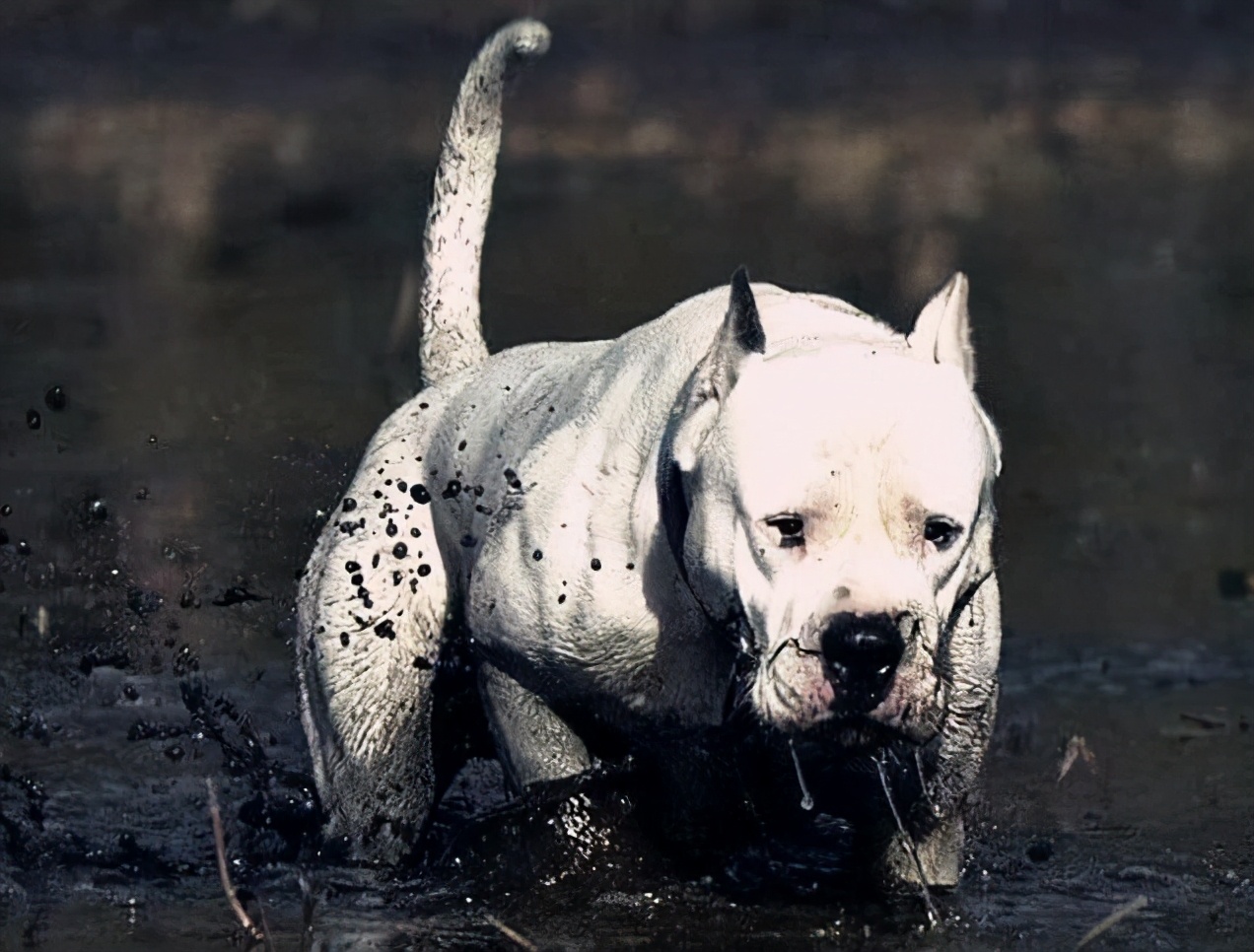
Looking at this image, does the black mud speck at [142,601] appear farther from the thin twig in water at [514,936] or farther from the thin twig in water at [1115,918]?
the thin twig in water at [1115,918]

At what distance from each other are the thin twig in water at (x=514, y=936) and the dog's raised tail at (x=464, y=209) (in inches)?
57.9

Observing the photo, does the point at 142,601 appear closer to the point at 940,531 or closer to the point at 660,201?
the point at 660,201

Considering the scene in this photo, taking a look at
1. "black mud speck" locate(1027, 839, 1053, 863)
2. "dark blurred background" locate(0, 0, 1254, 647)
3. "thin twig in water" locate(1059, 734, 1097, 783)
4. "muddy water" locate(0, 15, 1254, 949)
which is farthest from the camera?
"dark blurred background" locate(0, 0, 1254, 647)

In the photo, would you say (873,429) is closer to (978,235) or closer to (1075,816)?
(1075,816)

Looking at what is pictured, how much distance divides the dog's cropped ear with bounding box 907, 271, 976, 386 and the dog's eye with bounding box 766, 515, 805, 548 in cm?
52

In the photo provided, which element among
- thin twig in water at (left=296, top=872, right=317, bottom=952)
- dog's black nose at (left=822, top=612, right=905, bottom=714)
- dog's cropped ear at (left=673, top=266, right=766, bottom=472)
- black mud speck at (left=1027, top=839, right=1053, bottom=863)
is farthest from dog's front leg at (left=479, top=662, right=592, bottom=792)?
black mud speck at (left=1027, top=839, right=1053, bottom=863)

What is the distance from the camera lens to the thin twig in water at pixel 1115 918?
4.64 meters

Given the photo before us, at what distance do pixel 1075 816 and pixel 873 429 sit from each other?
2581 millimetres

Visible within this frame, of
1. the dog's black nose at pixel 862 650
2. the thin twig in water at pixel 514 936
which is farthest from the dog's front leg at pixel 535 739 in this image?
the dog's black nose at pixel 862 650

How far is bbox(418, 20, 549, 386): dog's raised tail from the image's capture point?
17.9 ft

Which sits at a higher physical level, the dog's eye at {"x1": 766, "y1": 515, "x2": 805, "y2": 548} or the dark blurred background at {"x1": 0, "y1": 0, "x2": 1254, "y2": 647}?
the dark blurred background at {"x1": 0, "y1": 0, "x2": 1254, "y2": 647}

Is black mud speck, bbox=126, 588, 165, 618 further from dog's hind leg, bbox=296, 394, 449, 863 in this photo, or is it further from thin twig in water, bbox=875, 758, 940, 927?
thin twig in water, bbox=875, 758, 940, 927

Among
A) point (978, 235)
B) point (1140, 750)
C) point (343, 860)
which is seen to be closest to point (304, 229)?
point (978, 235)

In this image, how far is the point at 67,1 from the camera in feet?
35.1
